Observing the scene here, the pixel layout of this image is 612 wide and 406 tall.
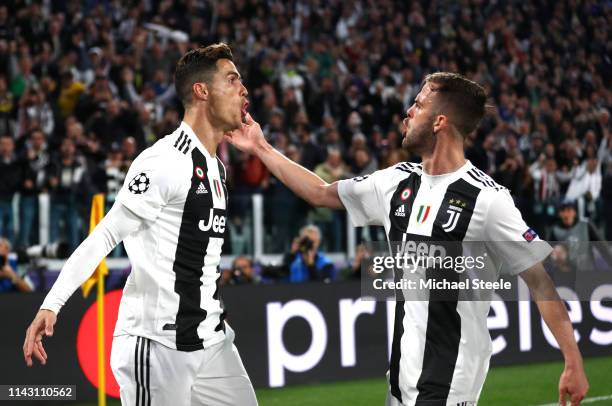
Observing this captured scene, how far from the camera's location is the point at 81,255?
418 cm

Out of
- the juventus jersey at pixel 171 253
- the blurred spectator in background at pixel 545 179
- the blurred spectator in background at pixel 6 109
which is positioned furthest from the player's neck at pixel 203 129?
the blurred spectator in background at pixel 545 179

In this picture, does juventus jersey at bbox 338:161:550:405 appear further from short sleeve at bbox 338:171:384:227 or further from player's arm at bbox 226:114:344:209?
player's arm at bbox 226:114:344:209

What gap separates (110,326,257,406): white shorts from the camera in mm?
4359

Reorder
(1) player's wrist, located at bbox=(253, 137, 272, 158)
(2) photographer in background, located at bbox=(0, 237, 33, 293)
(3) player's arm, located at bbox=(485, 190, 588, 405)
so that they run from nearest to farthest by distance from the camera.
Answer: (3) player's arm, located at bbox=(485, 190, 588, 405)
(1) player's wrist, located at bbox=(253, 137, 272, 158)
(2) photographer in background, located at bbox=(0, 237, 33, 293)

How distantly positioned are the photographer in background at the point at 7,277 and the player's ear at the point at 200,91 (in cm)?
526

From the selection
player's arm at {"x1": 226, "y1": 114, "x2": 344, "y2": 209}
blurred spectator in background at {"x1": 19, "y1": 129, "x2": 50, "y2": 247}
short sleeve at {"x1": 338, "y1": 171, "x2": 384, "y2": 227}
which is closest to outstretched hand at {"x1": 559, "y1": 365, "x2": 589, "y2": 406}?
short sleeve at {"x1": 338, "y1": 171, "x2": 384, "y2": 227}

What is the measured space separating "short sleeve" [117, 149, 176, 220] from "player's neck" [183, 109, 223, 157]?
1.17 ft

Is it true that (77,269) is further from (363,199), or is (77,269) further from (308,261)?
(308,261)

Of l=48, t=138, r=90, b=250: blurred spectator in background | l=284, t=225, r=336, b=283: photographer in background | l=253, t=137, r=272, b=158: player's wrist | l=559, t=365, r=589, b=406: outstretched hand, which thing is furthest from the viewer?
l=284, t=225, r=336, b=283: photographer in background

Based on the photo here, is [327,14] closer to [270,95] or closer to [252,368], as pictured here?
[270,95]

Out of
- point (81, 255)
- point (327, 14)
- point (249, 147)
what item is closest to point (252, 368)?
point (249, 147)

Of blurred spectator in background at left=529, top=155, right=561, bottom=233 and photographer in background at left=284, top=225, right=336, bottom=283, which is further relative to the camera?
blurred spectator in background at left=529, top=155, right=561, bottom=233

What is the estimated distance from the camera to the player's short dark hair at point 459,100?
442cm

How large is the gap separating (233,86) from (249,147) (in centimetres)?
38
